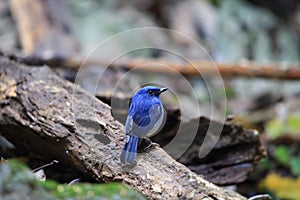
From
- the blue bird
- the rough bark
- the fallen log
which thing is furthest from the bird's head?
the rough bark

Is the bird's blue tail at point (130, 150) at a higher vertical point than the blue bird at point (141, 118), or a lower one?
lower

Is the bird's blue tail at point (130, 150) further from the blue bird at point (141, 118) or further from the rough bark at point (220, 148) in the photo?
the rough bark at point (220, 148)

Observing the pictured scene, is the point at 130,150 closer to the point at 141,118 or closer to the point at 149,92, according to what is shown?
the point at 141,118

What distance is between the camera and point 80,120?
252 cm

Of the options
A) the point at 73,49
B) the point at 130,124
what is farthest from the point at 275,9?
the point at 130,124

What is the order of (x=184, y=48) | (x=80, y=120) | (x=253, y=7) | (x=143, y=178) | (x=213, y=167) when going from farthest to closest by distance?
(x=253, y=7), (x=184, y=48), (x=213, y=167), (x=80, y=120), (x=143, y=178)

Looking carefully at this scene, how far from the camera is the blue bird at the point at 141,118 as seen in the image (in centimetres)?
225

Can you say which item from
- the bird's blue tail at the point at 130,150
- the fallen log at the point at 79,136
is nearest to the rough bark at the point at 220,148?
the fallen log at the point at 79,136

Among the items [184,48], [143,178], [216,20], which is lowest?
[143,178]

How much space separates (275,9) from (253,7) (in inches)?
17.5

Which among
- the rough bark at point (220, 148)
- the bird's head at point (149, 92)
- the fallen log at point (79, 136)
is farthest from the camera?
the rough bark at point (220, 148)

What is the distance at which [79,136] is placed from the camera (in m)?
2.43

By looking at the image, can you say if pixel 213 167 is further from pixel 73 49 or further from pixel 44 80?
pixel 73 49

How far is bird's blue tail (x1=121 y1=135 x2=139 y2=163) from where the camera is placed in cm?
224
